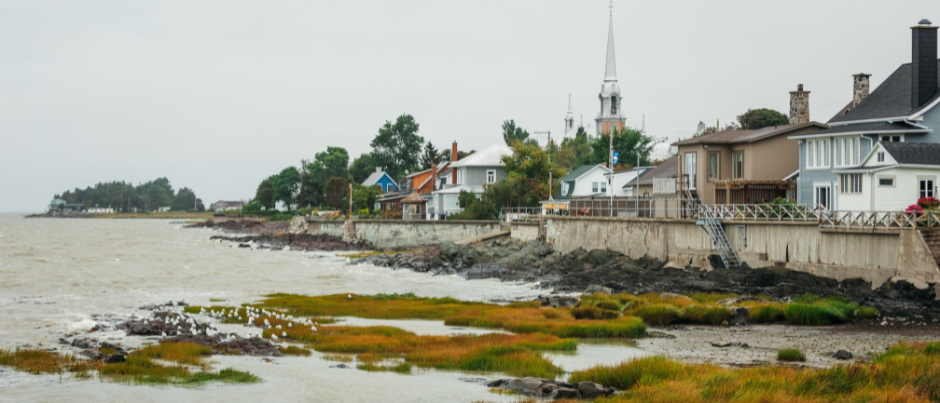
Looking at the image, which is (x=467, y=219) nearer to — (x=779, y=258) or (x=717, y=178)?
(x=717, y=178)

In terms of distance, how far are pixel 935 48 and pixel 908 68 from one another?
2806mm

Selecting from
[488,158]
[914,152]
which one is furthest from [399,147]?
[914,152]

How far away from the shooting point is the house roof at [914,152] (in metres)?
33.7

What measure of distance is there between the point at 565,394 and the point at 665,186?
38.8m

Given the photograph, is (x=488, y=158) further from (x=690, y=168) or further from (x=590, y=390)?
(x=590, y=390)

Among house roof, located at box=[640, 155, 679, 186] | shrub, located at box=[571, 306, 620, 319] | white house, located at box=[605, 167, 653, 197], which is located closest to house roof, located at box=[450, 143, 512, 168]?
white house, located at box=[605, 167, 653, 197]

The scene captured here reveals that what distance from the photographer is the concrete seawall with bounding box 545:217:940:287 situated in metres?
30.6

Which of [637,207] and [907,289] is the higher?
[637,207]

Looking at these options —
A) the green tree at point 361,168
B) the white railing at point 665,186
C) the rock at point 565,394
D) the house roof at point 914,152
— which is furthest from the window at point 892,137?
the green tree at point 361,168

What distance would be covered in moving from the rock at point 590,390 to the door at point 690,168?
3531 centimetres

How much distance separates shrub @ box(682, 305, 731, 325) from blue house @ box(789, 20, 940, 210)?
12232 millimetres

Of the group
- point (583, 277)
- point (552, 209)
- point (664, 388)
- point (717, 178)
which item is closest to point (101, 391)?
point (664, 388)

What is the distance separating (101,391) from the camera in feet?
55.1

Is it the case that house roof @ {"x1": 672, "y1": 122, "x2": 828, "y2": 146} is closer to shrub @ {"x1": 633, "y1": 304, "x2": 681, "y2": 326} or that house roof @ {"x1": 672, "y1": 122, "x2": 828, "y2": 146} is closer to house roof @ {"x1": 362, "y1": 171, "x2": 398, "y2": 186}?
shrub @ {"x1": 633, "y1": 304, "x2": 681, "y2": 326}
